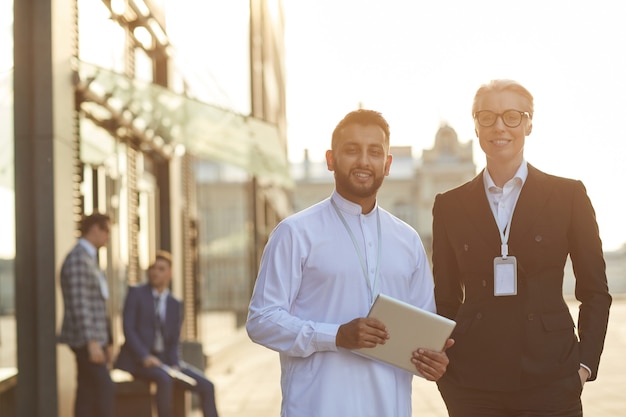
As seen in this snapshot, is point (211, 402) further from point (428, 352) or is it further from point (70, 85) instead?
point (428, 352)

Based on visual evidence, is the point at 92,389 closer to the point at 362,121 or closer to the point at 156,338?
the point at 156,338

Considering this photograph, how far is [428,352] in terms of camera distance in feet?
13.0

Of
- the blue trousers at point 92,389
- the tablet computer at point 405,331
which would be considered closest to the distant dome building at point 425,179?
the blue trousers at point 92,389

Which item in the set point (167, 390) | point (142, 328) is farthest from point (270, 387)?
point (142, 328)

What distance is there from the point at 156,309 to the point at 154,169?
244 inches

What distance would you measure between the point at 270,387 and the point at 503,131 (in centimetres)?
1221

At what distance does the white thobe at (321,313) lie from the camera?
3.98m

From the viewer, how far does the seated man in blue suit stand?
9.86 meters

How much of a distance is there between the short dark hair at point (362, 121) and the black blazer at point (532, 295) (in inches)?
21.6

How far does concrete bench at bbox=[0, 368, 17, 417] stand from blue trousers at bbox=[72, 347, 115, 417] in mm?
526

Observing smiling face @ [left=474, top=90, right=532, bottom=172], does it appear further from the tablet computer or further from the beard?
the tablet computer

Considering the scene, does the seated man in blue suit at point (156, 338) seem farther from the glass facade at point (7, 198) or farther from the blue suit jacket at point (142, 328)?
the glass facade at point (7, 198)

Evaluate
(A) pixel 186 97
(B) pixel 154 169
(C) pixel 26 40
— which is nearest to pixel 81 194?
(A) pixel 186 97

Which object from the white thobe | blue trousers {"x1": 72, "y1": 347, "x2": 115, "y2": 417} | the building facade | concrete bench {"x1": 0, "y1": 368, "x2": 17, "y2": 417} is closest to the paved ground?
the building facade
